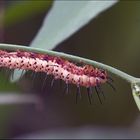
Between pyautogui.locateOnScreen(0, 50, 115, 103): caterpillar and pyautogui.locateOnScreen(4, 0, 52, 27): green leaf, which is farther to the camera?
pyautogui.locateOnScreen(4, 0, 52, 27): green leaf

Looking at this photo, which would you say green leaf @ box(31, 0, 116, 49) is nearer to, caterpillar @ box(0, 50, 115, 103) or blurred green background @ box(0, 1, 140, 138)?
caterpillar @ box(0, 50, 115, 103)

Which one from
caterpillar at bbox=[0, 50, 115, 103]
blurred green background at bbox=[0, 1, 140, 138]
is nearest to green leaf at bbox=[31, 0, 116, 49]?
caterpillar at bbox=[0, 50, 115, 103]

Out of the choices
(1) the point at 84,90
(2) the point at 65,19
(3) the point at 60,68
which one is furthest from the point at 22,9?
(3) the point at 60,68

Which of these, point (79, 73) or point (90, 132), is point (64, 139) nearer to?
point (90, 132)

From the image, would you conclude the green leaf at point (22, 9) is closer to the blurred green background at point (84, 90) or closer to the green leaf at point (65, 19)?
the blurred green background at point (84, 90)

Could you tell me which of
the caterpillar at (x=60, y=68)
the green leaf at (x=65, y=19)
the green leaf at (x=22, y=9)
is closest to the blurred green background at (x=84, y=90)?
the green leaf at (x=22, y=9)

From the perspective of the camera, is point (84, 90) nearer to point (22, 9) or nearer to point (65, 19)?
point (22, 9)
